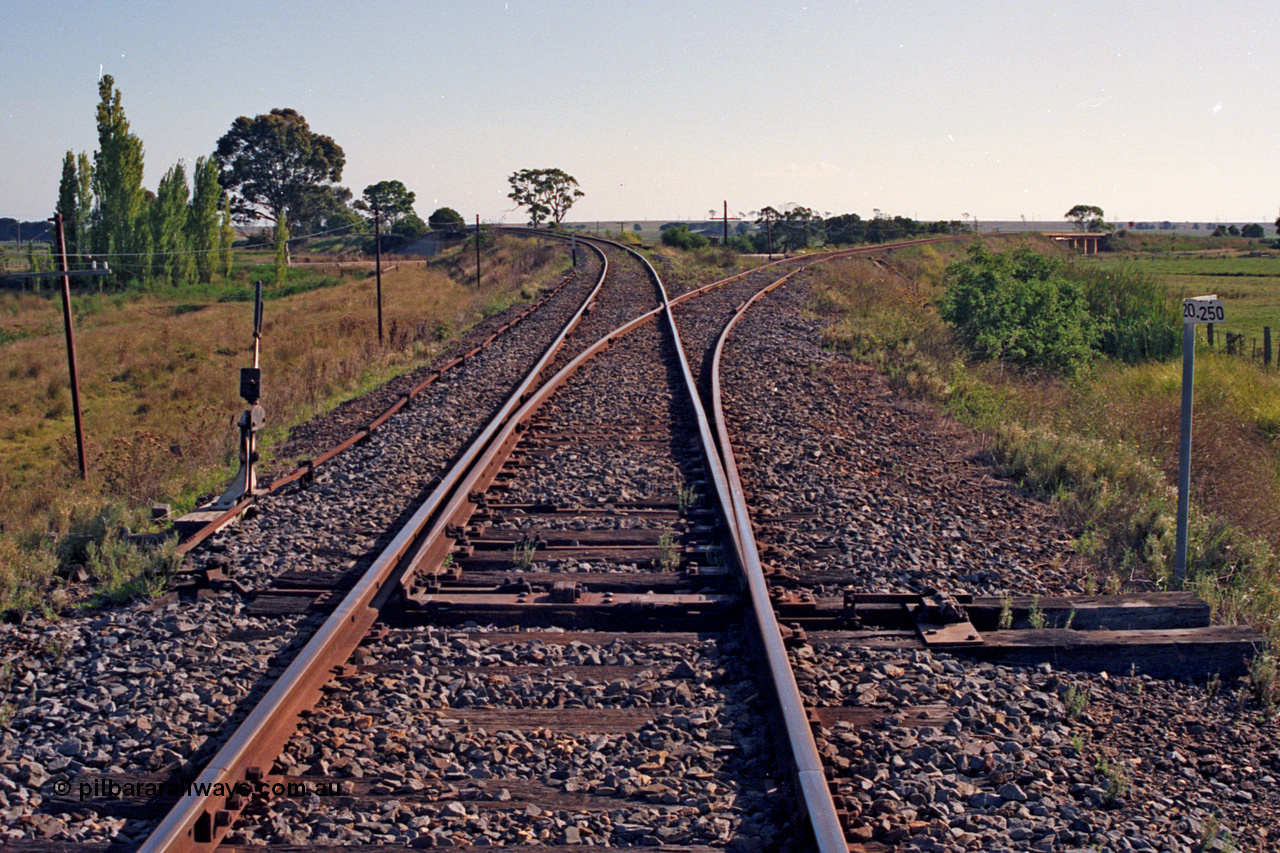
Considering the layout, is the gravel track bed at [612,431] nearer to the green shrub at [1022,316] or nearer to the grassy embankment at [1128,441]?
the grassy embankment at [1128,441]

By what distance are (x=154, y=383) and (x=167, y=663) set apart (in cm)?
2319

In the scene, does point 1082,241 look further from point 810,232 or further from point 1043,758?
point 1043,758

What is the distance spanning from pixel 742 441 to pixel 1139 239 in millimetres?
83120

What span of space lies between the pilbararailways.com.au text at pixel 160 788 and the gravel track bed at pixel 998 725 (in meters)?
1.72

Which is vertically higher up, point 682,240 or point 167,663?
point 682,240

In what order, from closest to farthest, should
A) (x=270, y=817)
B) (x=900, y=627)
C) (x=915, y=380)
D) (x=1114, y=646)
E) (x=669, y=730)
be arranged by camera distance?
(x=270, y=817) < (x=669, y=730) < (x=1114, y=646) < (x=900, y=627) < (x=915, y=380)

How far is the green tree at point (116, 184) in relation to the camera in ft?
178

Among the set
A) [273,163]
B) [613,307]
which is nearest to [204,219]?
[273,163]

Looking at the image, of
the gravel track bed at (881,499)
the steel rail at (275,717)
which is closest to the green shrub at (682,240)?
the gravel track bed at (881,499)

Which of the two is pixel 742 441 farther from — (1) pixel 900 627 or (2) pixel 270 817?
(2) pixel 270 817

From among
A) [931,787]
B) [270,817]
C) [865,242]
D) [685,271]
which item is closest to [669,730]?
[931,787]

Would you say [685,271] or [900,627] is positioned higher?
[685,271]

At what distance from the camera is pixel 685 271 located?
32031mm

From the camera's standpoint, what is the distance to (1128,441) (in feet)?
33.3
